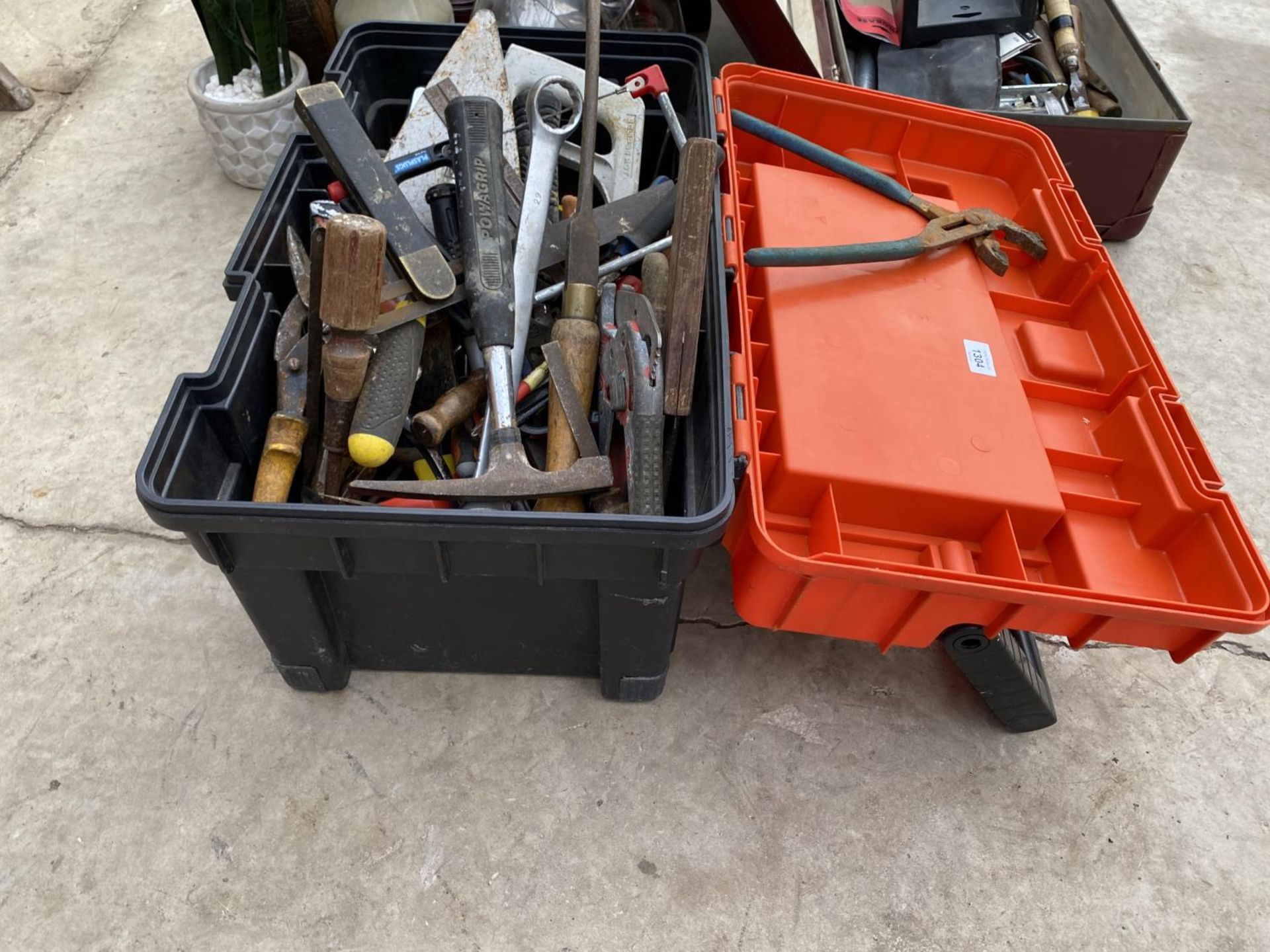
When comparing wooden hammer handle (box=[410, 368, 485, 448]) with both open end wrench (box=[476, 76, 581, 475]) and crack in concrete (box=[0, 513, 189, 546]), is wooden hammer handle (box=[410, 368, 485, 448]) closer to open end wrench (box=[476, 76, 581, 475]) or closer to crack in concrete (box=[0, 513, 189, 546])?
open end wrench (box=[476, 76, 581, 475])

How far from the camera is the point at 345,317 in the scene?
0.97 meters

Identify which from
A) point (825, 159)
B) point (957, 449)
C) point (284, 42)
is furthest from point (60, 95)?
point (957, 449)

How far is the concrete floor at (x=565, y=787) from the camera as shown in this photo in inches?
44.4

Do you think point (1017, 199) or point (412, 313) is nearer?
point (412, 313)

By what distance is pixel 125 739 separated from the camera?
125cm

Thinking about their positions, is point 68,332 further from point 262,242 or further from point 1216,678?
point 1216,678

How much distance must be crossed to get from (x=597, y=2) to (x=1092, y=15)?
193cm

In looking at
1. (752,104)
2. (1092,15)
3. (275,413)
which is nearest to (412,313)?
(275,413)

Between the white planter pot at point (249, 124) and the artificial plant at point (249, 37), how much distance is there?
0.05 m

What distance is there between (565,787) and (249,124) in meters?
1.80

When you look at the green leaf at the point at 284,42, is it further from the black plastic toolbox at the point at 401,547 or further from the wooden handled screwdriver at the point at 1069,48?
the wooden handled screwdriver at the point at 1069,48

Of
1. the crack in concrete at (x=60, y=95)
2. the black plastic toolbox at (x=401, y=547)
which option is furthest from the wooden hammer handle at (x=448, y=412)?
the crack in concrete at (x=60, y=95)

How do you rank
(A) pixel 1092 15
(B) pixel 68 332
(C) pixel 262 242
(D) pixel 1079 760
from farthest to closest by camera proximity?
1. (A) pixel 1092 15
2. (B) pixel 68 332
3. (D) pixel 1079 760
4. (C) pixel 262 242

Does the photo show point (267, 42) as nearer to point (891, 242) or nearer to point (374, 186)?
point (374, 186)
